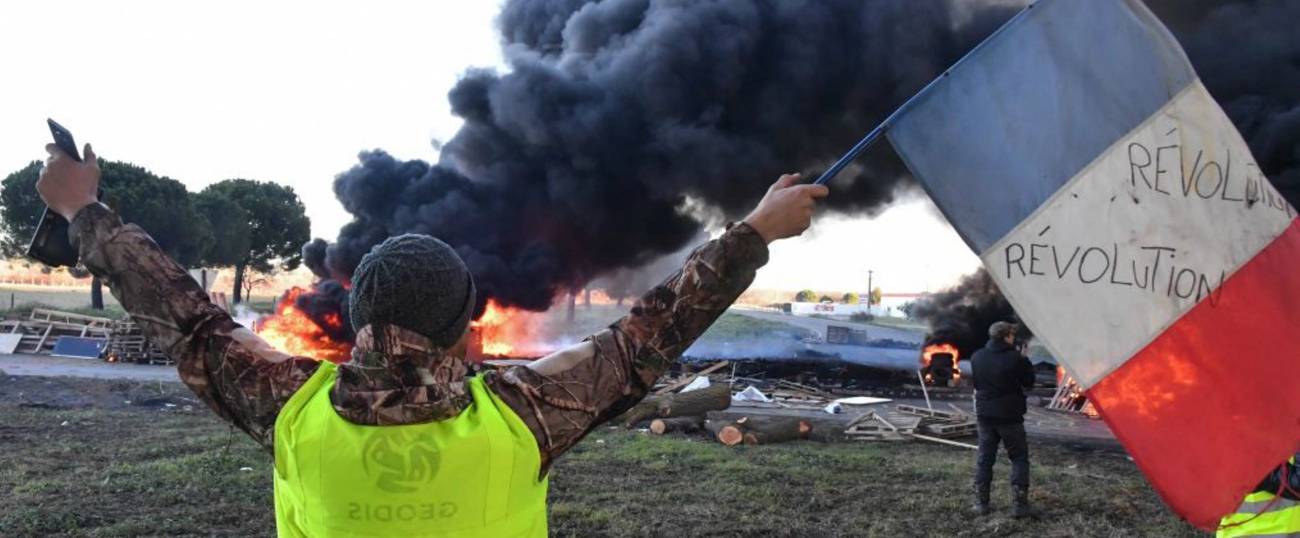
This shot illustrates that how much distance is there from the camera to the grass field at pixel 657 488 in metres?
7.06

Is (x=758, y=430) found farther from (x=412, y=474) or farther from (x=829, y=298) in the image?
(x=829, y=298)

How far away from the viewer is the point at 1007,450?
7824mm

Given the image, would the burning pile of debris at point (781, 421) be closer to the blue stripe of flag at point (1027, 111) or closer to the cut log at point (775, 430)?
the cut log at point (775, 430)

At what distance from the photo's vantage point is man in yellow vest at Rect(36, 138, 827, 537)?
1.46m

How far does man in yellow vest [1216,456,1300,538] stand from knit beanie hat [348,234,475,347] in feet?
10.8

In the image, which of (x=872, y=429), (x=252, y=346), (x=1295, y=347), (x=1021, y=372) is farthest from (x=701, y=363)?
(x=252, y=346)

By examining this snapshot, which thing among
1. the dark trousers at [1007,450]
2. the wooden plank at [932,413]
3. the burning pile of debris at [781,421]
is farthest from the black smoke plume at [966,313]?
the dark trousers at [1007,450]

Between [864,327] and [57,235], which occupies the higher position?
[57,235]

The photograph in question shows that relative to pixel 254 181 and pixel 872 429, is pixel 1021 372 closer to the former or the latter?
pixel 872 429

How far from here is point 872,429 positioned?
12.3 metres

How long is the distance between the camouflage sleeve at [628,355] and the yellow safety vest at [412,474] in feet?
0.27

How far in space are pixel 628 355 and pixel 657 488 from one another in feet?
23.2

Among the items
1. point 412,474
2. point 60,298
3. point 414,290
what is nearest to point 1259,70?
point 414,290

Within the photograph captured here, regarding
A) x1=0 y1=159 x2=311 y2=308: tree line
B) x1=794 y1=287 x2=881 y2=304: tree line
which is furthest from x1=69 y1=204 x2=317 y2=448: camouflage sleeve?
x1=794 y1=287 x2=881 y2=304: tree line
